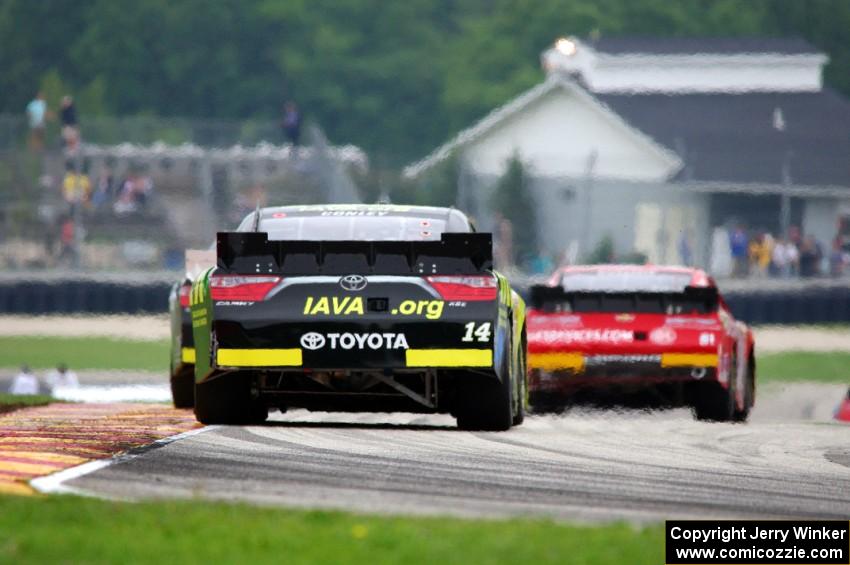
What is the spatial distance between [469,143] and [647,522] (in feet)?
137

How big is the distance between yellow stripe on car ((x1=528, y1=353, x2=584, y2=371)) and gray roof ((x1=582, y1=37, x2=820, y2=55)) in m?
51.1

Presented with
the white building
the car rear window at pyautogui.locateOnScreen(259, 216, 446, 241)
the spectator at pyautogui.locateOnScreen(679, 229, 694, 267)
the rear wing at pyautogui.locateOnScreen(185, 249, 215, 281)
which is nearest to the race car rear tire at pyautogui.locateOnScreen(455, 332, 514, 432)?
the car rear window at pyautogui.locateOnScreen(259, 216, 446, 241)

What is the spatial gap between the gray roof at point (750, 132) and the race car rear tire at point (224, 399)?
33730 mm

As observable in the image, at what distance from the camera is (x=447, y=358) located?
12.0 m

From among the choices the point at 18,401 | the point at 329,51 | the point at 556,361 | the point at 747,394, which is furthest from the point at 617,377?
the point at 329,51

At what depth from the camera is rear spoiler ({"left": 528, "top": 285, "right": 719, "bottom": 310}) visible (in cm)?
1577

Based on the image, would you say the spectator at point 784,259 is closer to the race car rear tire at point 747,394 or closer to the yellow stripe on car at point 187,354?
the race car rear tire at point 747,394

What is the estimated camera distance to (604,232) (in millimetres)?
37906

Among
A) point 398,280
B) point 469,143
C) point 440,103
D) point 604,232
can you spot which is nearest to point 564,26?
point 440,103

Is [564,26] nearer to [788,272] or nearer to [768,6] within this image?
[768,6]

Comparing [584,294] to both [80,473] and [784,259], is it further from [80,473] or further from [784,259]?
[784,259]

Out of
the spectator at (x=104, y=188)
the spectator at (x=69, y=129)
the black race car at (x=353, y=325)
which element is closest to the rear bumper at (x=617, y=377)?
the black race car at (x=353, y=325)

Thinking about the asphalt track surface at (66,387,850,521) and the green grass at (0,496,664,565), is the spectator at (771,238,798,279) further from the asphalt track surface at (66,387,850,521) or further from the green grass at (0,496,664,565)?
the green grass at (0,496,664,565)

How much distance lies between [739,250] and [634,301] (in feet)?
79.3
